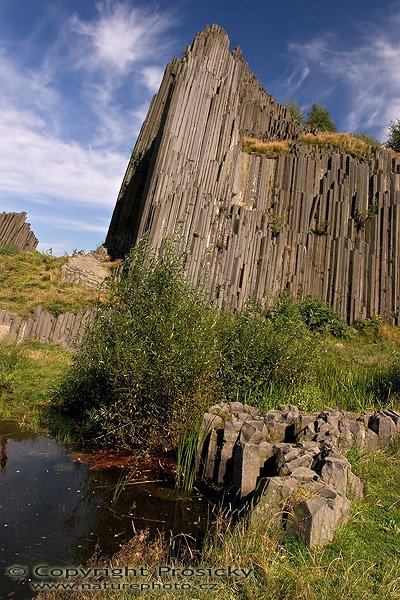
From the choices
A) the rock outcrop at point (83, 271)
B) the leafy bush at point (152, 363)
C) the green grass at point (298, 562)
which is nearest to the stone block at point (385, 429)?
the green grass at point (298, 562)

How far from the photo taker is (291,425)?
7559 millimetres

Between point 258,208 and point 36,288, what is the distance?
12090 millimetres

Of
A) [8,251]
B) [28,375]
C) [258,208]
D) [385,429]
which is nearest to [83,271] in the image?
[8,251]

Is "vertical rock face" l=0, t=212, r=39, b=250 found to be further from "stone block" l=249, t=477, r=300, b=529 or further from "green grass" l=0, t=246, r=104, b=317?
"stone block" l=249, t=477, r=300, b=529

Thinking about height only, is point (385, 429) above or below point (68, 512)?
above

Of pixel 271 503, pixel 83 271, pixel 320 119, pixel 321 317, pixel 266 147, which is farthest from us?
pixel 320 119

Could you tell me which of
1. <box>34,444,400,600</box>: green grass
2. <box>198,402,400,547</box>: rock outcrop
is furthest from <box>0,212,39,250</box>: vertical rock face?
<box>34,444,400,600</box>: green grass

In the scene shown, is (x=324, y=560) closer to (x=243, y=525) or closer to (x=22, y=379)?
(x=243, y=525)

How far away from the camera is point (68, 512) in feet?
19.4

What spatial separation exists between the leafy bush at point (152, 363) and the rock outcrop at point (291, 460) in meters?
0.74

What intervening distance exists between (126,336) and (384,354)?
12.8 meters

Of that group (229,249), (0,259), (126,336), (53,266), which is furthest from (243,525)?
(0,259)

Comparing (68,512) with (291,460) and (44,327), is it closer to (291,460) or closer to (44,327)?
(291,460)

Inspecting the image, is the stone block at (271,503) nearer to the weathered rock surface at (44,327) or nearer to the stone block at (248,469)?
the stone block at (248,469)
